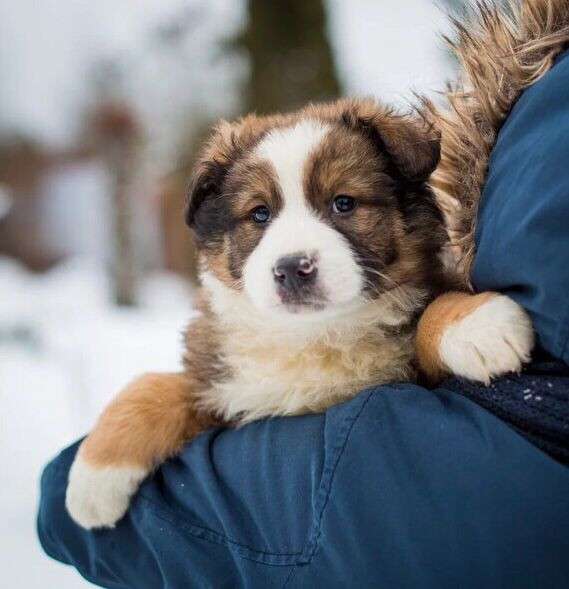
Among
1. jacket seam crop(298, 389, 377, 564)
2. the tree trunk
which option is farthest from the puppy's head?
the tree trunk

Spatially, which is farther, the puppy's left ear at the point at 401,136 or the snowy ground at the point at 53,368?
the snowy ground at the point at 53,368

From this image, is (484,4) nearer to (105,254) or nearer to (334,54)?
(334,54)

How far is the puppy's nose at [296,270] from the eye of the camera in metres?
2.31

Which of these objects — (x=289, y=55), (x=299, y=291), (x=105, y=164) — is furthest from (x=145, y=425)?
(x=105, y=164)

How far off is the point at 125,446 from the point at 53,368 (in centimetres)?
613

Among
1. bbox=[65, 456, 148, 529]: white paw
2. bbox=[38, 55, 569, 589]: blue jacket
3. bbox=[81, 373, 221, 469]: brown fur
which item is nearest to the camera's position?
bbox=[38, 55, 569, 589]: blue jacket

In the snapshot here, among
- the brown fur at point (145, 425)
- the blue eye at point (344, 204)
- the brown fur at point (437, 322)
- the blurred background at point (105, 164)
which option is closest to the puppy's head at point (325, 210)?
the blue eye at point (344, 204)

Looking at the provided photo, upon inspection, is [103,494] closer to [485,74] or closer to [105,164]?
[485,74]

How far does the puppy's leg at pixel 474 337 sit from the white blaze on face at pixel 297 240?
1.01ft

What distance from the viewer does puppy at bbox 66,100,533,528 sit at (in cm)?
233

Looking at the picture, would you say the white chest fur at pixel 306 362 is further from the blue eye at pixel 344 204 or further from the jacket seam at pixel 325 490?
the jacket seam at pixel 325 490

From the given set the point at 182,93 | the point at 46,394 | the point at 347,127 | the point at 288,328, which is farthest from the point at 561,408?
the point at 182,93

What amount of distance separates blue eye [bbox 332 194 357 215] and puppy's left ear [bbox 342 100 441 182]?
0.19 metres

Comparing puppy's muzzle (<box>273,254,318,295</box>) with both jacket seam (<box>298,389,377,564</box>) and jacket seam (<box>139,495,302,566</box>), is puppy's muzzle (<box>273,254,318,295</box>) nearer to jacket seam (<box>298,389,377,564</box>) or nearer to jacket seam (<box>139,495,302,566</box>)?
jacket seam (<box>298,389,377,564</box>)
